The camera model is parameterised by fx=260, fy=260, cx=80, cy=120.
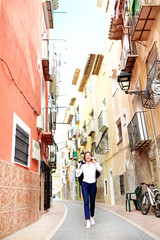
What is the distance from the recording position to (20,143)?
6.61 m

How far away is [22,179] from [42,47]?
7.71 meters

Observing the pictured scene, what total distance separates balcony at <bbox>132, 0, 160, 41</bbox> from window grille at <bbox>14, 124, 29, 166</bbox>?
5.34 m

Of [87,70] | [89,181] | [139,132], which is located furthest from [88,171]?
[87,70]

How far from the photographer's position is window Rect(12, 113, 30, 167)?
5.99 meters

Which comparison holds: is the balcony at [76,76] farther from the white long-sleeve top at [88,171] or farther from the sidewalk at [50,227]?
the white long-sleeve top at [88,171]

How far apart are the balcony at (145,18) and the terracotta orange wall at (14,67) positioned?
12.2 feet

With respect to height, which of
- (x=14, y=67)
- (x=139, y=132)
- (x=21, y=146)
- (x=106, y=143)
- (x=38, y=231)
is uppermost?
(x=106, y=143)

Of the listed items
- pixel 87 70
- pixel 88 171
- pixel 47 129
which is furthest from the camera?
pixel 87 70

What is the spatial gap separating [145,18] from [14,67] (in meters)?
4.98

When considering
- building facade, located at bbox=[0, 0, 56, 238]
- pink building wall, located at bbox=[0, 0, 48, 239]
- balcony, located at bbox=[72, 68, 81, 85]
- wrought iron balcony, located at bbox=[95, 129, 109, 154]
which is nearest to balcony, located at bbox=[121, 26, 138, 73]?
building facade, located at bbox=[0, 0, 56, 238]

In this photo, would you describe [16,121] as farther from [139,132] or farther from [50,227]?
[139,132]

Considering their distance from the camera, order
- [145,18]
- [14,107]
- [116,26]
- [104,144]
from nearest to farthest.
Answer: [14,107] < [145,18] < [116,26] < [104,144]

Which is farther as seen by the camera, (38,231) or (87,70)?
(87,70)

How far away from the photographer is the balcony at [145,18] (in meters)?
8.25
